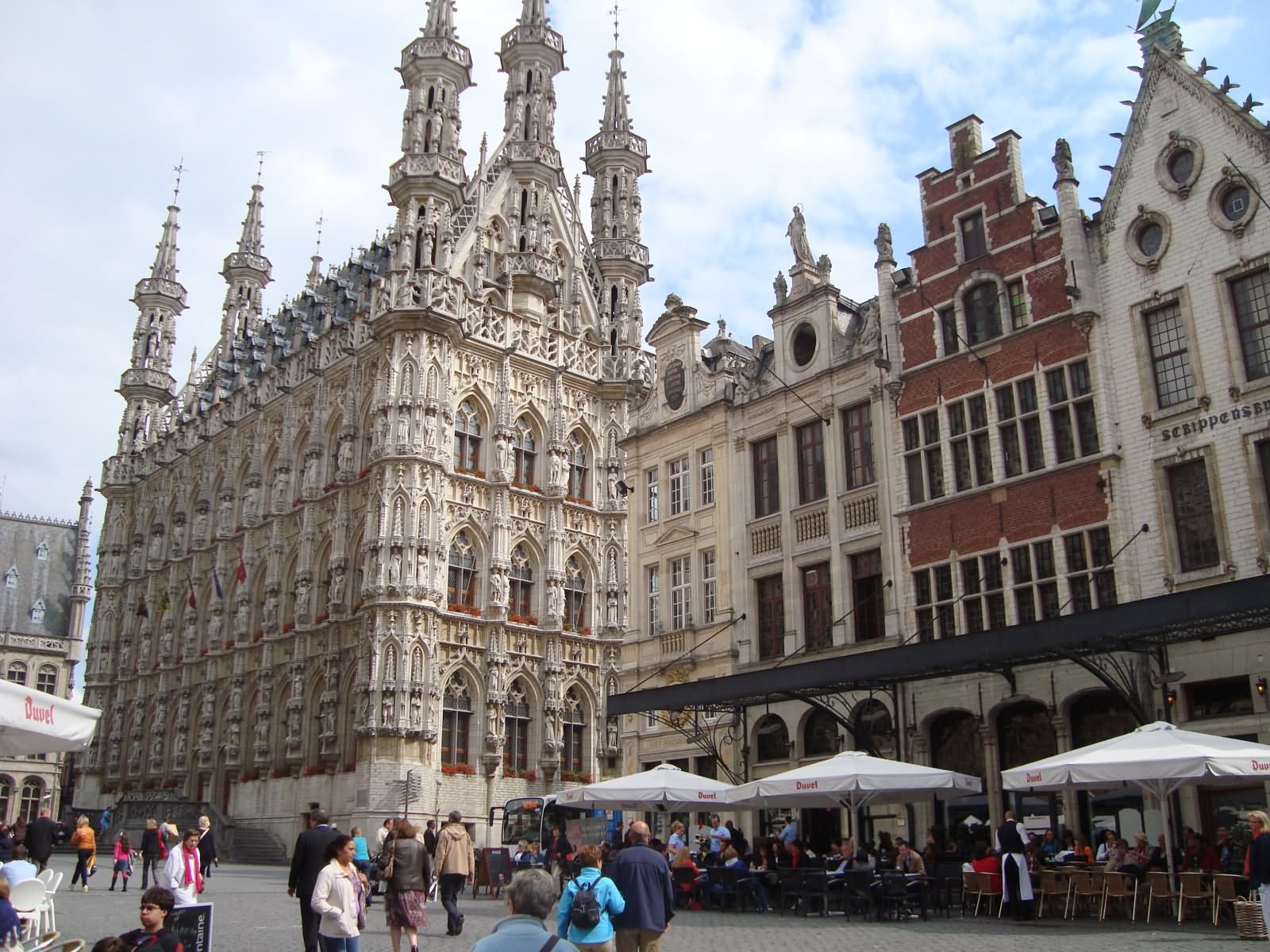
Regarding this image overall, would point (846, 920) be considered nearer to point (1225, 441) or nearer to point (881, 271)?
point (1225, 441)

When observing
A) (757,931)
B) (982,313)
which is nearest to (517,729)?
(982,313)

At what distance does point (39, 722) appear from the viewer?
1139 cm

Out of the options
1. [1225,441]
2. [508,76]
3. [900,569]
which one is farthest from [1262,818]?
[508,76]

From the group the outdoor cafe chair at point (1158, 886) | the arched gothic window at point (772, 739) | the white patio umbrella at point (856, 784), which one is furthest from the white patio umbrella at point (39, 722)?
the arched gothic window at point (772, 739)

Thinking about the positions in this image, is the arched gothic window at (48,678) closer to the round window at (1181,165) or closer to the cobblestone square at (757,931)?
the cobblestone square at (757,931)

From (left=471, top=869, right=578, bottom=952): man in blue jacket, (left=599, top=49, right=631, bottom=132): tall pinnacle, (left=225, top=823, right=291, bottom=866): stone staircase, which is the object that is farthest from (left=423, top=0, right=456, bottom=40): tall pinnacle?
(left=471, top=869, right=578, bottom=952): man in blue jacket

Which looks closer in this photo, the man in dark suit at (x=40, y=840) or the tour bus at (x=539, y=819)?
the man in dark suit at (x=40, y=840)

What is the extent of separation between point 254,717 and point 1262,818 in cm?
4259

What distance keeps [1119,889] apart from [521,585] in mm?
30842

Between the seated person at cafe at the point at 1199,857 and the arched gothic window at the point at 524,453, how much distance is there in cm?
3166

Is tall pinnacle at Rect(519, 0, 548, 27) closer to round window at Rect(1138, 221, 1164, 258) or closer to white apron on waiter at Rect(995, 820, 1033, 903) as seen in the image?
round window at Rect(1138, 221, 1164, 258)

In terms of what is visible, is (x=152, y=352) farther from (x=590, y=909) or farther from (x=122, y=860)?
(x=590, y=909)

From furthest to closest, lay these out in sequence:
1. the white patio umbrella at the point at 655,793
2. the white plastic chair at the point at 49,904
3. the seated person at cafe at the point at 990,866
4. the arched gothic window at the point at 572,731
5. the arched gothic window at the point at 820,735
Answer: the arched gothic window at the point at 572,731
the arched gothic window at the point at 820,735
the white patio umbrella at the point at 655,793
the seated person at cafe at the point at 990,866
the white plastic chair at the point at 49,904

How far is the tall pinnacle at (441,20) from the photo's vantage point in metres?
48.2
